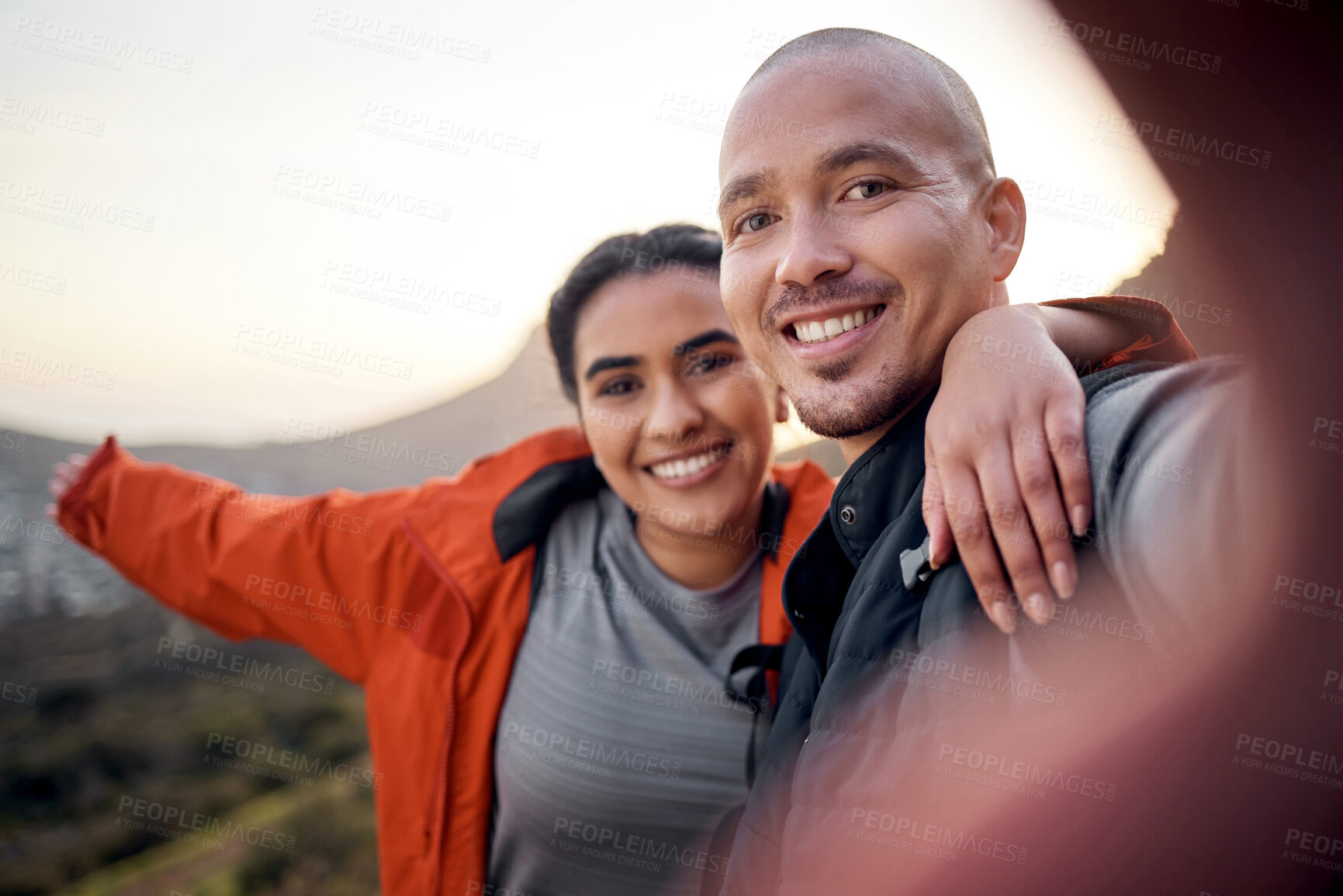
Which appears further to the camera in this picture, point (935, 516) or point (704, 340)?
point (704, 340)

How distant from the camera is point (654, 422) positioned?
5.92ft

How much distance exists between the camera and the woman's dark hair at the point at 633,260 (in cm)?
197

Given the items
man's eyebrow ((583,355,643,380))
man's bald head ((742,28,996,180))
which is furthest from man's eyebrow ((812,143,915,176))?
man's eyebrow ((583,355,643,380))

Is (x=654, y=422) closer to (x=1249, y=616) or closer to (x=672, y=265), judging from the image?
(x=672, y=265)

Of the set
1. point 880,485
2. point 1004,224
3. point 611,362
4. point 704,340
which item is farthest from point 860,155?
point 611,362

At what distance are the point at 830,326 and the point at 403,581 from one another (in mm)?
1488

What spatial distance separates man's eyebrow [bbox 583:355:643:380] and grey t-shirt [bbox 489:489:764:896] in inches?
24.4

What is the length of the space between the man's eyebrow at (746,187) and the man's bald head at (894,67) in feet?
0.67

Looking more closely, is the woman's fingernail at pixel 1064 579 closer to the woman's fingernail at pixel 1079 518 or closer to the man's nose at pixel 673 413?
the woman's fingernail at pixel 1079 518

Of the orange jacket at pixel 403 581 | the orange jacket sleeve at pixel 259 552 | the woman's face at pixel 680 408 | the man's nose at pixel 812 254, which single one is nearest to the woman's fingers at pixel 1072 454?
the man's nose at pixel 812 254

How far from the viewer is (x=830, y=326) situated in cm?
112

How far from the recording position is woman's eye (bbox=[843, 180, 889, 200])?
1.10 meters

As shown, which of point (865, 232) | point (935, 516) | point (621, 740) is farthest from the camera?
point (621, 740)

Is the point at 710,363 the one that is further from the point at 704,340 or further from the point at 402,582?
the point at 402,582
